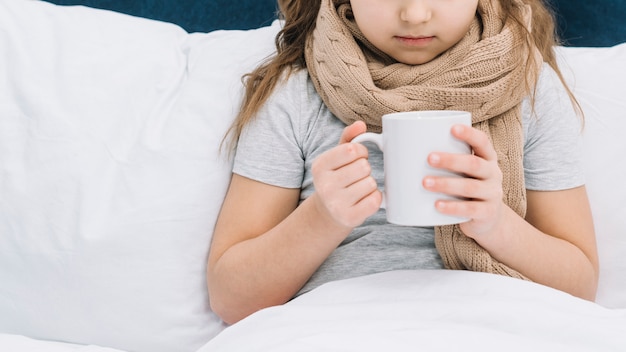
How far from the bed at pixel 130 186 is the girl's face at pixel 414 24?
246 mm

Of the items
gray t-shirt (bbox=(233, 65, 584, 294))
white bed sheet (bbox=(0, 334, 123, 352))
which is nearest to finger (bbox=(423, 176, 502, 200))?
gray t-shirt (bbox=(233, 65, 584, 294))

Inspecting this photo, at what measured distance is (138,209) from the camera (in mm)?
1041

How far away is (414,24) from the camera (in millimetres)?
950

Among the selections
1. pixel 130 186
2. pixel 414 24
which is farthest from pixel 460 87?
pixel 130 186

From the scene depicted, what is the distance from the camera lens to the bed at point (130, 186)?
1.02 m

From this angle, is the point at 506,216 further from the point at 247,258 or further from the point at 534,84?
the point at 247,258

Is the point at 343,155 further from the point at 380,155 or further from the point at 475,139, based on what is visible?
the point at 380,155

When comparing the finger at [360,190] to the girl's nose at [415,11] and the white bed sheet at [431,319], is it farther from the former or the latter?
the girl's nose at [415,11]

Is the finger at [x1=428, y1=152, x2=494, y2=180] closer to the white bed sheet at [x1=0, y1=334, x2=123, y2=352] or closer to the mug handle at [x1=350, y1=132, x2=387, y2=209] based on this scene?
the mug handle at [x1=350, y1=132, x2=387, y2=209]

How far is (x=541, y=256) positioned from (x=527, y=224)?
4 centimetres

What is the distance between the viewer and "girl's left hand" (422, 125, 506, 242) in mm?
734

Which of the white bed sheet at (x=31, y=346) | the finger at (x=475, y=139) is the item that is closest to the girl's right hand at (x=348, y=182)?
the finger at (x=475, y=139)

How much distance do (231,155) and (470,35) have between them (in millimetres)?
364

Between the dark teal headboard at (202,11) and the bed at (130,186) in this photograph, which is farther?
the dark teal headboard at (202,11)
